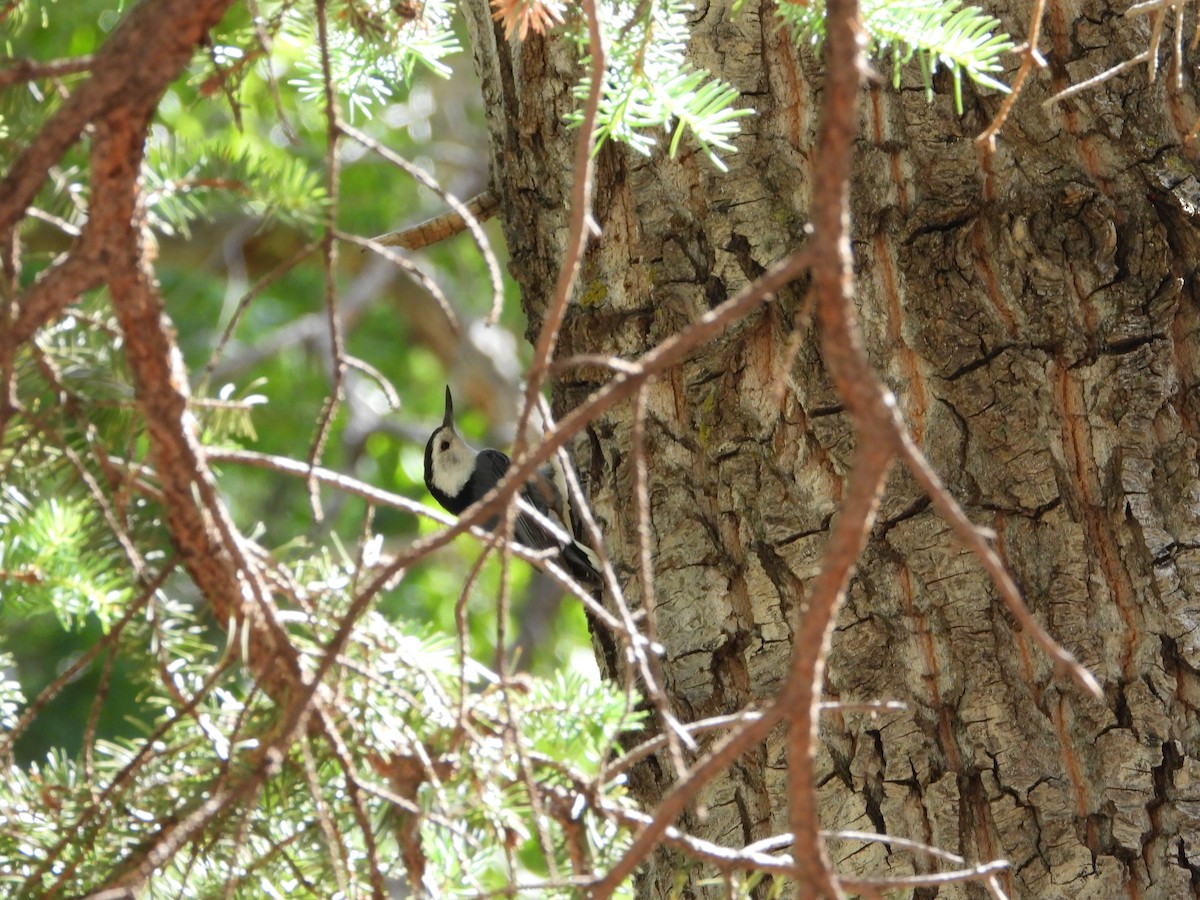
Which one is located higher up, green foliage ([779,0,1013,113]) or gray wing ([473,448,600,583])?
green foliage ([779,0,1013,113])

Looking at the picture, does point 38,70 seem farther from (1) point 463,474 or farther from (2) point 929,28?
(1) point 463,474

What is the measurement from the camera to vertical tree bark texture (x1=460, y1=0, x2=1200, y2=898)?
1.60 m

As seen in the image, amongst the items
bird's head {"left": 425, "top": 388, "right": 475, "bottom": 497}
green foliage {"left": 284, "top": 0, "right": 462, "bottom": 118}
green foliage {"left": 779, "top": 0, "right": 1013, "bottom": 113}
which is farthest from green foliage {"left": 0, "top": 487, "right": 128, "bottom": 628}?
bird's head {"left": 425, "top": 388, "right": 475, "bottom": 497}

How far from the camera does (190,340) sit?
17.6 ft

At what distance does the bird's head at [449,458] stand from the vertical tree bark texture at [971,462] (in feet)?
7.16

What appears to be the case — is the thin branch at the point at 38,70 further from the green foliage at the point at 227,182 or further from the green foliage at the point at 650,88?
the green foliage at the point at 650,88

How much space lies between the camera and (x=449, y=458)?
4090 mm

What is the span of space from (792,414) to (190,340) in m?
4.19

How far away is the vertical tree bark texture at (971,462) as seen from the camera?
1597 millimetres

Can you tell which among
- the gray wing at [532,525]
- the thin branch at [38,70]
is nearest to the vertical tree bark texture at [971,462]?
the thin branch at [38,70]

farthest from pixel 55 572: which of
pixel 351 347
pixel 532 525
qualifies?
pixel 351 347

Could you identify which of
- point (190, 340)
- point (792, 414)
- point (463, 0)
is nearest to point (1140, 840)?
point (792, 414)

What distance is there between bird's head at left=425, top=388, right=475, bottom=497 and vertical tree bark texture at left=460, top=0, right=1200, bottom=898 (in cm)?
218

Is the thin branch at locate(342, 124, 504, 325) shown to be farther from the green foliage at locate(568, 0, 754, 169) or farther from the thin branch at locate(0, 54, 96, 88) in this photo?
the green foliage at locate(568, 0, 754, 169)
